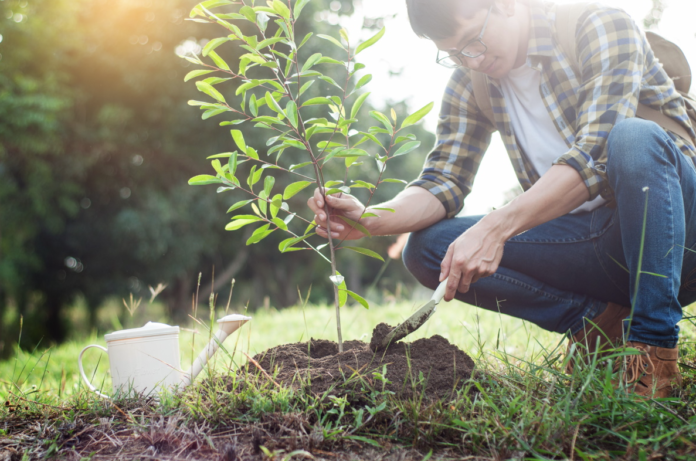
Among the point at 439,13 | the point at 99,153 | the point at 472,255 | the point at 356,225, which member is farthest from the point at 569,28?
the point at 99,153

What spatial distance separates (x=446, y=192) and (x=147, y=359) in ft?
4.51

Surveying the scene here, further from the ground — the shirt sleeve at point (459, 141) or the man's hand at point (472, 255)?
the shirt sleeve at point (459, 141)

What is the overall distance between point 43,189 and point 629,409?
10261mm

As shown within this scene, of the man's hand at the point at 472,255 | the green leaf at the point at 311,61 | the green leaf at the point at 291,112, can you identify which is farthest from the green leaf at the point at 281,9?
the man's hand at the point at 472,255

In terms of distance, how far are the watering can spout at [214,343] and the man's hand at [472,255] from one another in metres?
0.68

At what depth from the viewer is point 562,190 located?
1.56m

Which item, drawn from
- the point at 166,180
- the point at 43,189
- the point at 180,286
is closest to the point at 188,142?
the point at 166,180

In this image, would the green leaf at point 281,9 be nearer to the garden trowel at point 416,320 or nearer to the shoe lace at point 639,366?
the garden trowel at point 416,320

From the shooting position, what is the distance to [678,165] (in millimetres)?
1610

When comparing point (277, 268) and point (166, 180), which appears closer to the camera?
point (166, 180)

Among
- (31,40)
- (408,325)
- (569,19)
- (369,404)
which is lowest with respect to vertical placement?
(369,404)

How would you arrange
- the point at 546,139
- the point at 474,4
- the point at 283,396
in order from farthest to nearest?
1. the point at 546,139
2. the point at 474,4
3. the point at 283,396

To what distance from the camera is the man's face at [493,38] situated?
1829mm

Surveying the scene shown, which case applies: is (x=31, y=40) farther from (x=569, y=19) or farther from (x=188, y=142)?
(x=569, y=19)
